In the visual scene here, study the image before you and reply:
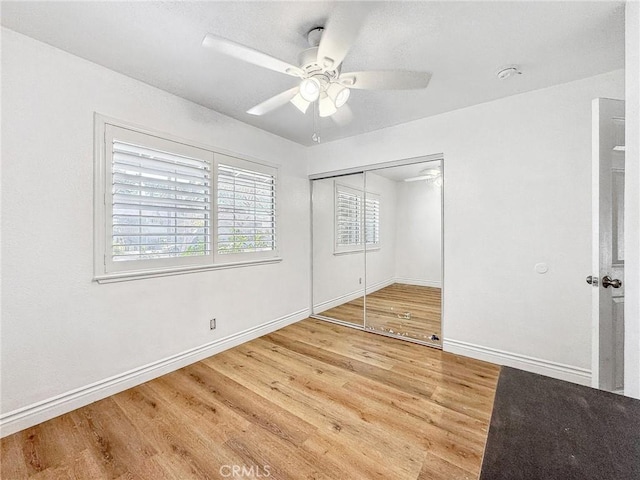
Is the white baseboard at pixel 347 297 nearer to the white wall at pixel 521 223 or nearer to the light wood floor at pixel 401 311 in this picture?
the light wood floor at pixel 401 311

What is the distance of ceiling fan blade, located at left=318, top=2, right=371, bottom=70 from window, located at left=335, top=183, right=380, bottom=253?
214 cm

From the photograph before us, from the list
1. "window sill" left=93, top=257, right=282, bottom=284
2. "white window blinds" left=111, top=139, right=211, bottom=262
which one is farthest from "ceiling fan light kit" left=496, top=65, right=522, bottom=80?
"window sill" left=93, top=257, right=282, bottom=284

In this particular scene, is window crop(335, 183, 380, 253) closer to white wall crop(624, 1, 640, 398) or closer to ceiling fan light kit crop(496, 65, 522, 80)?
ceiling fan light kit crop(496, 65, 522, 80)

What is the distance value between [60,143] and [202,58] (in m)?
1.12

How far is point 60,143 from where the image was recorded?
1.86 metres

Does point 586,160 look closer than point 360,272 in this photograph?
Yes

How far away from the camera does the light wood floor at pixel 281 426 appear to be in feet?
4.73

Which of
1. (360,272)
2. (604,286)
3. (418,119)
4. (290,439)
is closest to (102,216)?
(290,439)

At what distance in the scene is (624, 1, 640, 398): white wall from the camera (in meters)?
1.30

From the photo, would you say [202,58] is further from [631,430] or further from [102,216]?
[631,430]

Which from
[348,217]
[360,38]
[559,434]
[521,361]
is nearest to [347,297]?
[348,217]

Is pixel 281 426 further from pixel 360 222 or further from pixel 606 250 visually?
pixel 360 222

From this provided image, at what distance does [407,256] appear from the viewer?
3.24 metres

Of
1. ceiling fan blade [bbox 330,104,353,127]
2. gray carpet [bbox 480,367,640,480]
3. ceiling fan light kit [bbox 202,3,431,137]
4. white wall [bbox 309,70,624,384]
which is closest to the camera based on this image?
gray carpet [bbox 480,367,640,480]
